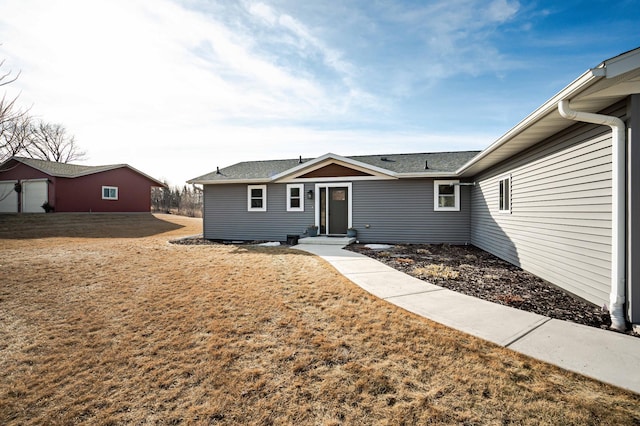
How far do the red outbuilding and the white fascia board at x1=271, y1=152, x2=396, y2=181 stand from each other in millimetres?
16746

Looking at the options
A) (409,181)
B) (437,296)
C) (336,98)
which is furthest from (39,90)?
(409,181)

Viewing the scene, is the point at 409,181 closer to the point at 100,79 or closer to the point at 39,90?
the point at 100,79

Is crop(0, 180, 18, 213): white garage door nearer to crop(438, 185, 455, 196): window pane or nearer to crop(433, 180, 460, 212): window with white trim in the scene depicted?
crop(433, 180, 460, 212): window with white trim

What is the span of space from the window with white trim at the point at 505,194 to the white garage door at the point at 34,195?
2518cm

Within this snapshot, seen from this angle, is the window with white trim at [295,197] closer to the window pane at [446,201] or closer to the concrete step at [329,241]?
the concrete step at [329,241]

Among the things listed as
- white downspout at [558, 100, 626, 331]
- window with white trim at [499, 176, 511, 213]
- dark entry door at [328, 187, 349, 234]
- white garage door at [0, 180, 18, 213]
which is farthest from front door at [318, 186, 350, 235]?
white garage door at [0, 180, 18, 213]

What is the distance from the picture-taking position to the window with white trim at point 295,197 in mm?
12109

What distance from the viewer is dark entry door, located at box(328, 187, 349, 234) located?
11.8 meters

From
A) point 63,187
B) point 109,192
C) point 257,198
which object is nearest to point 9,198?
point 63,187

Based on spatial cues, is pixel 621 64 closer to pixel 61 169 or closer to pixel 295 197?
pixel 295 197

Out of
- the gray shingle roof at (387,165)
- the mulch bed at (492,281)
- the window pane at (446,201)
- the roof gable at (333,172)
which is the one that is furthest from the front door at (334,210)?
the window pane at (446,201)

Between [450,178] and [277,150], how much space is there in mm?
11813

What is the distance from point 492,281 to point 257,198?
941 cm

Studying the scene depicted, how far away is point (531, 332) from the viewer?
3271mm
